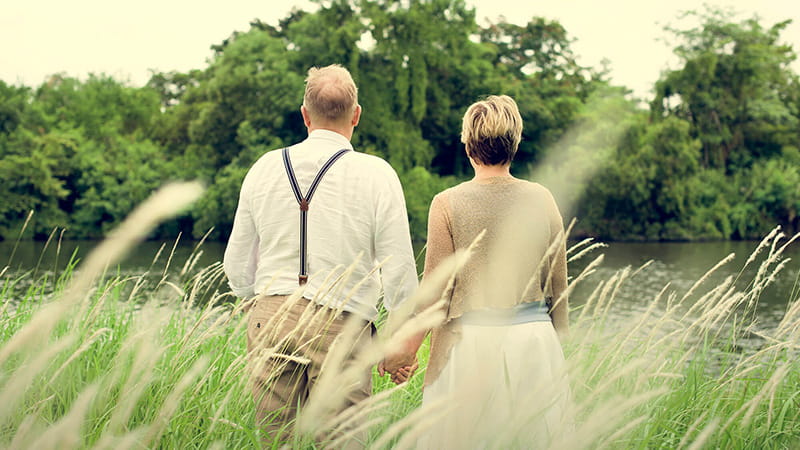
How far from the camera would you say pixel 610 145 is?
34.3 metres

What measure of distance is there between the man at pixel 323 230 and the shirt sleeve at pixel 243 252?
81 millimetres

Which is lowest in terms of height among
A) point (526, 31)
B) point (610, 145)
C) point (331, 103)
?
point (610, 145)

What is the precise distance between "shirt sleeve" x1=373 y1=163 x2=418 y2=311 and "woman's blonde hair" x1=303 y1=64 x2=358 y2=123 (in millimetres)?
270

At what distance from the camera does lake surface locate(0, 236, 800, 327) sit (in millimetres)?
18125

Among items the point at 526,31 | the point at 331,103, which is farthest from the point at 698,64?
the point at 331,103

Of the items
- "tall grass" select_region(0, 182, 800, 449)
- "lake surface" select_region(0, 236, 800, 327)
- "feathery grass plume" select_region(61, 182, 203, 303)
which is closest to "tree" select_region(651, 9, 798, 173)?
"lake surface" select_region(0, 236, 800, 327)

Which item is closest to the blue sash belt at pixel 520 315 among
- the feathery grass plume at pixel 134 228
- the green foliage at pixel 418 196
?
the feathery grass plume at pixel 134 228

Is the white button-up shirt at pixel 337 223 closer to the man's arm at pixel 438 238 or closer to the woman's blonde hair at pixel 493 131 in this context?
the man's arm at pixel 438 238

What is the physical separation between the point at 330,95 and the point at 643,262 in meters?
24.4

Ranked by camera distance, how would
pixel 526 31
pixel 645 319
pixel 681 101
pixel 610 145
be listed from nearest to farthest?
pixel 645 319
pixel 610 145
pixel 681 101
pixel 526 31

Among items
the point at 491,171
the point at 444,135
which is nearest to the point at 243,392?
the point at 491,171

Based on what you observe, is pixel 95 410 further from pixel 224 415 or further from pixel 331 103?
pixel 331 103

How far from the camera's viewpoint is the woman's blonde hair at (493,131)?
2.29m

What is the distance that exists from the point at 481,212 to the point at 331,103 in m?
0.62
